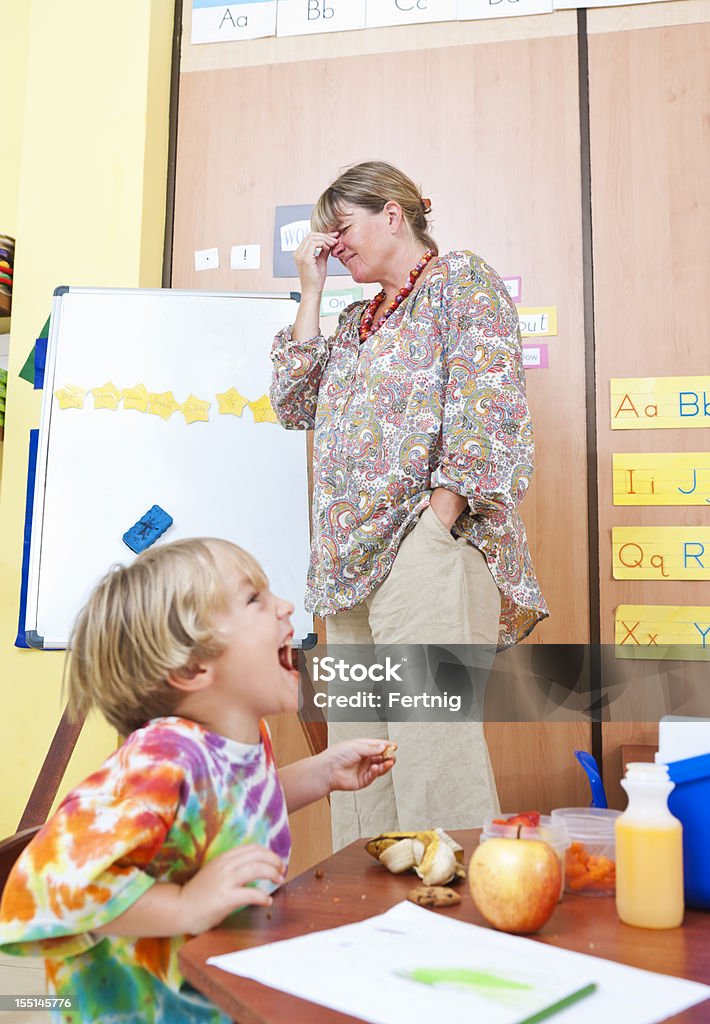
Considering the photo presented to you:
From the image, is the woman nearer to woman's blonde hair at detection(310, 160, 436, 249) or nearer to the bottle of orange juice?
woman's blonde hair at detection(310, 160, 436, 249)

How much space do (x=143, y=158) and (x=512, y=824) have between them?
7.01ft

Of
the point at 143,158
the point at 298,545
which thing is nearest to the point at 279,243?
the point at 143,158

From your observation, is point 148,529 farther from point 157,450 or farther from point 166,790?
point 166,790

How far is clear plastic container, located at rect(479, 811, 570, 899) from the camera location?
730mm

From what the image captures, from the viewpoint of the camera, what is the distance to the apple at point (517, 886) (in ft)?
2.09

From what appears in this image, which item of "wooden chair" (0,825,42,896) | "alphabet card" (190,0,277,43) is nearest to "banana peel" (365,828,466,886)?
"wooden chair" (0,825,42,896)

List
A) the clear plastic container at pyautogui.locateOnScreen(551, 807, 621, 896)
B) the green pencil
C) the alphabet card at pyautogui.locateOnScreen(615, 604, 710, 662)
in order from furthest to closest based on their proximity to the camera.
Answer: the alphabet card at pyautogui.locateOnScreen(615, 604, 710, 662), the clear plastic container at pyautogui.locateOnScreen(551, 807, 621, 896), the green pencil

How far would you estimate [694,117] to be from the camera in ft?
7.36

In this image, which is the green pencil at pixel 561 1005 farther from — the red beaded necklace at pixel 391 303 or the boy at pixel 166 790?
the red beaded necklace at pixel 391 303

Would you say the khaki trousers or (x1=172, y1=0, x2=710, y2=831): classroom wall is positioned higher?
(x1=172, y1=0, x2=710, y2=831): classroom wall

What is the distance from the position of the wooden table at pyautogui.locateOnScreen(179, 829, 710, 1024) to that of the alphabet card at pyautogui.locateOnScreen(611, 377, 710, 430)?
1.59m

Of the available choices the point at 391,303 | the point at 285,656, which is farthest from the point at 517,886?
the point at 391,303

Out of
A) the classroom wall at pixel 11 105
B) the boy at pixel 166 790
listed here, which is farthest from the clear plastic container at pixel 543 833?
the classroom wall at pixel 11 105

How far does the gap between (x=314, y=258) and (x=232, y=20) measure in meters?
1.19
